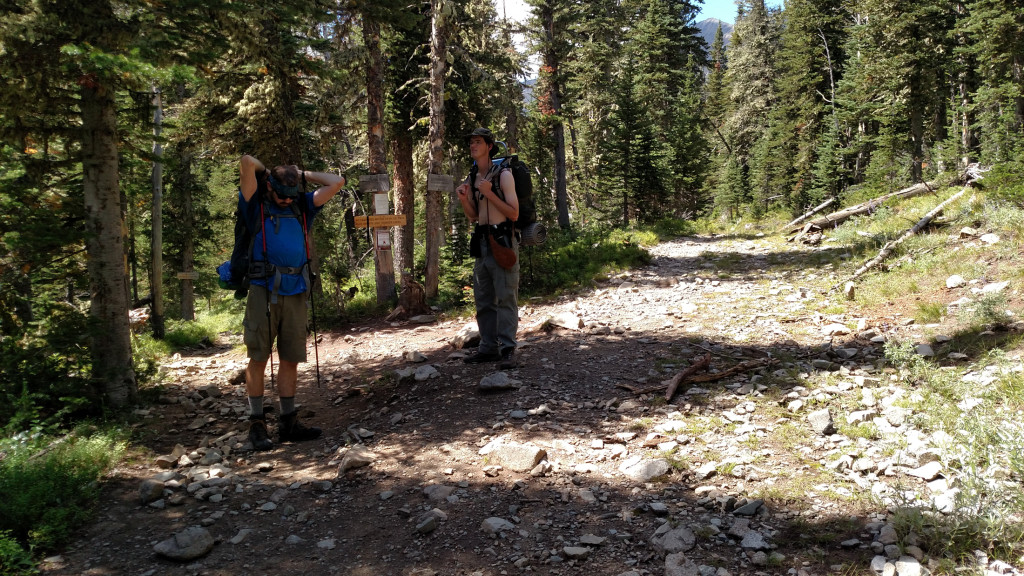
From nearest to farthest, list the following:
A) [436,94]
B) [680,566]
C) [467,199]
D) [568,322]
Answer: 1. [680,566]
2. [467,199]
3. [568,322]
4. [436,94]

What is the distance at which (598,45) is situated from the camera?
2603cm

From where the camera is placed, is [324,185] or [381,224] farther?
[381,224]

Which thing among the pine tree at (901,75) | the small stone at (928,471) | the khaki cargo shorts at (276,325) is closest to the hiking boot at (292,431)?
the khaki cargo shorts at (276,325)

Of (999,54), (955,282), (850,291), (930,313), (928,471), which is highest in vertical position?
(999,54)

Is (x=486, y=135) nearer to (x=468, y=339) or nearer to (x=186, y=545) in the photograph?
(x=468, y=339)

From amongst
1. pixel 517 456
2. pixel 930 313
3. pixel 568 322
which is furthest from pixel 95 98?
pixel 930 313

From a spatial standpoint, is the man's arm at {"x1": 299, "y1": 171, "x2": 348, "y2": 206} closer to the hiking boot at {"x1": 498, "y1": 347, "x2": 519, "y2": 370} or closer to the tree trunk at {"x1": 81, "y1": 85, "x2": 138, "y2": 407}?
the tree trunk at {"x1": 81, "y1": 85, "x2": 138, "y2": 407}

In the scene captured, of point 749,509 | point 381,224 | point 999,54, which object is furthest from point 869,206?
point 749,509

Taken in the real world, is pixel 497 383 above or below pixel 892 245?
below

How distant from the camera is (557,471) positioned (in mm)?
4105

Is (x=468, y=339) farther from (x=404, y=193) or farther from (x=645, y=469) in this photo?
(x=404, y=193)

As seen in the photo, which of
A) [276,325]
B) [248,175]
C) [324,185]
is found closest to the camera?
[248,175]

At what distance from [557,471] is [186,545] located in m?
2.42

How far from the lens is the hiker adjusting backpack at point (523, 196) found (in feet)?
20.3
